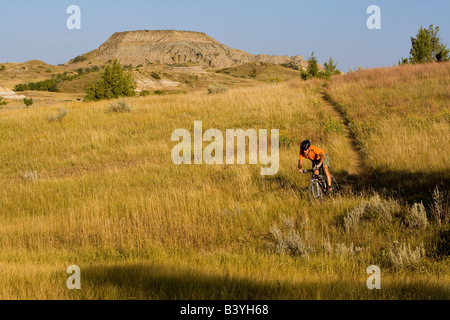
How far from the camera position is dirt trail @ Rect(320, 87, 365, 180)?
1091 centimetres

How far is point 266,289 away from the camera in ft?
13.5

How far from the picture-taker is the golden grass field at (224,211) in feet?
14.7

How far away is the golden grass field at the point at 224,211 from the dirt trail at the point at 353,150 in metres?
0.10

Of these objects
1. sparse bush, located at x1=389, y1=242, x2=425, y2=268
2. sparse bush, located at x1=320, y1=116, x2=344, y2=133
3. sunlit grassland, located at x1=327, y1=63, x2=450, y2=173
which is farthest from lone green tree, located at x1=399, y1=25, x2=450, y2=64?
sparse bush, located at x1=389, y1=242, x2=425, y2=268

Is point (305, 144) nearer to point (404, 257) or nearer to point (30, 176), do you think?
point (404, 257)

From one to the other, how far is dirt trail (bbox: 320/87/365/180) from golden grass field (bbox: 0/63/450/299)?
0.10 metres

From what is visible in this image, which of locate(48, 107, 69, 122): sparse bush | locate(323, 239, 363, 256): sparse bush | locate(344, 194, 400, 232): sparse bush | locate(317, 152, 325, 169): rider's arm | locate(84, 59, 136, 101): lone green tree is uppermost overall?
locate(84, 59, 136, 101): lone green tree

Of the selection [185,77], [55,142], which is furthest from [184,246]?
[185,77]

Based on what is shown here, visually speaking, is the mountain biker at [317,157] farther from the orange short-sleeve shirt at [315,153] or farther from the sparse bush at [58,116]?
the sparse bush at [58,116]

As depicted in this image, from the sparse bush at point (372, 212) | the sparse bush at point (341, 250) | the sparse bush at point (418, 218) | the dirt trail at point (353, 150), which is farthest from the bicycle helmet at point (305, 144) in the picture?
the dirt trail at point (353, 150)

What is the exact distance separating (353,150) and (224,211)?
264 inches

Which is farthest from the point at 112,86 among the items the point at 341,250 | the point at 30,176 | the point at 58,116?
the point at 341,250

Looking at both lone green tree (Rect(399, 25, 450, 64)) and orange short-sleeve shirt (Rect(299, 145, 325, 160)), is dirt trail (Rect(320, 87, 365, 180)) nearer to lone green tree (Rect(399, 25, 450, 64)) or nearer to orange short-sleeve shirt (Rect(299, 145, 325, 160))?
orange short-sleeve shirt (Rect(299, 145, 325, 160))
